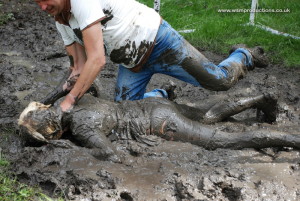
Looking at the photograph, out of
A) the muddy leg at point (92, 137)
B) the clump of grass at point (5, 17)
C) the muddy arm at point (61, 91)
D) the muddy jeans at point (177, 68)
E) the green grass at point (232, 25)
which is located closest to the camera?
the muddy leg at point (92, 137)

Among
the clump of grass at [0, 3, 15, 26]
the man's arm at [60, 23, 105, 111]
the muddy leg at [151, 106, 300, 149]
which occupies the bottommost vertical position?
the muddy leg at [151, 106, 300, 149]

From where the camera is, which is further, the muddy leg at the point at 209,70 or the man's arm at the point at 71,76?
the man's arm at the point at 71,76

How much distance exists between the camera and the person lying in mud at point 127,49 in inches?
138

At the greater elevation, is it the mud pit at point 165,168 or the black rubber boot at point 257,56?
the black rubber boot at point 257,56

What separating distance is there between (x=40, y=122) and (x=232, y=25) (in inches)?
187

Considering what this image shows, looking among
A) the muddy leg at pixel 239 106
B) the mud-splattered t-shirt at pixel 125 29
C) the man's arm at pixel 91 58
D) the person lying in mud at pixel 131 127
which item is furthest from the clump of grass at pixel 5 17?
the muddy leg at pixel 239 106

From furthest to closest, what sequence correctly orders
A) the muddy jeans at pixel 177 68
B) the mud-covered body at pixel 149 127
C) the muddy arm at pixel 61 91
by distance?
the muddy arm at pixel 61 91 → the muddy jeans at pixel 177 68 → the mud-covered body at pixel 149 127

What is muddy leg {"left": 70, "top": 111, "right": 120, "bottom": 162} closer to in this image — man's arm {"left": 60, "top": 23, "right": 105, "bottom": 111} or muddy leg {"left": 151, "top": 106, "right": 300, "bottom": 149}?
man's arm {"left": 60, "top": 23, "right": 105, "bottom": 111}

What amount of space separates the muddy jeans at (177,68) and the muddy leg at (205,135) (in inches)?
18.5

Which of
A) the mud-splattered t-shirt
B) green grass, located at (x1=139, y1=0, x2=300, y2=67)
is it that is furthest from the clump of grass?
the mud-splattered t-shirt

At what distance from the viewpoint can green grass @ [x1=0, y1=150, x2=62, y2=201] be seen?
3178mm

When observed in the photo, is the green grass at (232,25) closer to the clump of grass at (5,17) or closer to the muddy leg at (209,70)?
the muddy leg at (209,70)

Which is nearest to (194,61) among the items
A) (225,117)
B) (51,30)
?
→ (225,117)

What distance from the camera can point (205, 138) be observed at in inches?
157
